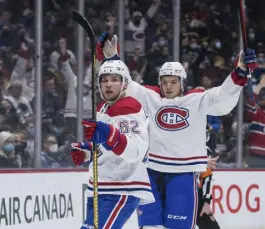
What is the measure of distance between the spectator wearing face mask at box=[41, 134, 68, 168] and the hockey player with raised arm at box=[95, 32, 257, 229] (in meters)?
1.71

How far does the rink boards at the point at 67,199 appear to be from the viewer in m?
7.13

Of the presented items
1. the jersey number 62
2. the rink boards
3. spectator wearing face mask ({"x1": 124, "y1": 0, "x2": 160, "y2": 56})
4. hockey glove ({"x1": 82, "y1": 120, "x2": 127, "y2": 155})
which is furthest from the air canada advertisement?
hockey glove ({"x1": 82, "y1": 120, "x2": 127, "y2": 155})

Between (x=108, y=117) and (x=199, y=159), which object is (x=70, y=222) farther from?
(x=108, y=117)

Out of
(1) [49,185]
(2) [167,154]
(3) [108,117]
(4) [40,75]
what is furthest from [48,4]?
(3) [108,117]

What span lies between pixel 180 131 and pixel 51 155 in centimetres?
194

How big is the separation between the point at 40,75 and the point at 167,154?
2.02 m

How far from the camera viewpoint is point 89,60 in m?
8.30

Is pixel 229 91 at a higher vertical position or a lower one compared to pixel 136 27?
lower

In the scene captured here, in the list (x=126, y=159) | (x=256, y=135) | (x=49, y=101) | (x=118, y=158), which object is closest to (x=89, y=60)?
(x=49, y=101)

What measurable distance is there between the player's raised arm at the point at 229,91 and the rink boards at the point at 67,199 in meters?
1.74

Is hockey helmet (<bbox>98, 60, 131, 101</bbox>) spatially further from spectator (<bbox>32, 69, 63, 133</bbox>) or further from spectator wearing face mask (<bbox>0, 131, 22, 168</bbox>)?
spectator (<bbox>32, 69, 63, 133</bbox>)

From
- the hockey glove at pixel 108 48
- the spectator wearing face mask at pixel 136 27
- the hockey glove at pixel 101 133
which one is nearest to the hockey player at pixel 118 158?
the hockey glove at pixel 101 133

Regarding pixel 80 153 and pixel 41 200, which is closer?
pixel 80 153

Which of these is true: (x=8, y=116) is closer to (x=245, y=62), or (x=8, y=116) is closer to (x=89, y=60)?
(x=89, y=60)
